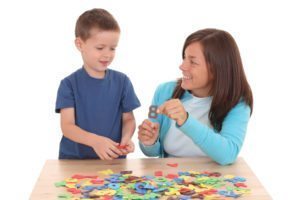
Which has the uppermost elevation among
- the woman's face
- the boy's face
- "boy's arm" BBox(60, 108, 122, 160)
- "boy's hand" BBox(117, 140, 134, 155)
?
the boy's face

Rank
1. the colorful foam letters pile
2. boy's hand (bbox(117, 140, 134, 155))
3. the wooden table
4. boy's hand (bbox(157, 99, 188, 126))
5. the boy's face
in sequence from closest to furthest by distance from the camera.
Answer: the colorful foam letters pile < the wooden table < boy's hand (bbox(157, 99, 188, 126)) < boy's hand (bbox(117, 140, 134, 155)) < the boy's face

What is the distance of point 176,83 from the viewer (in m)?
3.20

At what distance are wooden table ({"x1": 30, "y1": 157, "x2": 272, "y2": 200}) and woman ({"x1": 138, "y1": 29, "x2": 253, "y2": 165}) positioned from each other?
0.12 meters

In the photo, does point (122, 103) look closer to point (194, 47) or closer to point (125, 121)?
point (125, 121)

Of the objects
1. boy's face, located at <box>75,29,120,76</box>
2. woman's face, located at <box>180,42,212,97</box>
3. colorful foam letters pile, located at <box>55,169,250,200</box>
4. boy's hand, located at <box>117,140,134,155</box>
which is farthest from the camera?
woman's face, located at <box>180,42,212,97</box>

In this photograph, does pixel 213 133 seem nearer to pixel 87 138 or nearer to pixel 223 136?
pixel 223 136

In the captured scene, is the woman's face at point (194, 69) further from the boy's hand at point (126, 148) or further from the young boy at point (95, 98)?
the boy's hand at point (126, 148)

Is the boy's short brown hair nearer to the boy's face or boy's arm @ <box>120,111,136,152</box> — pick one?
the boy's face

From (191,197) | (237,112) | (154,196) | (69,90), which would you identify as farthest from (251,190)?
(69,90)

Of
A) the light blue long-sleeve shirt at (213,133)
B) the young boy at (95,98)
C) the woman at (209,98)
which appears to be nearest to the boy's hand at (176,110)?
the light blue long-sleeve shirt at (213,133)

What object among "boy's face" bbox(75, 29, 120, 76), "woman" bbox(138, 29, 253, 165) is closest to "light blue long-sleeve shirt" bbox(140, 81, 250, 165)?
"woman" bbox(138, 29, 253, 165)

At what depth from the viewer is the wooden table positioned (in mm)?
2529

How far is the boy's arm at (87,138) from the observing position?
275cm

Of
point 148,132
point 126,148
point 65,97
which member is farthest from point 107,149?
point 65,97
